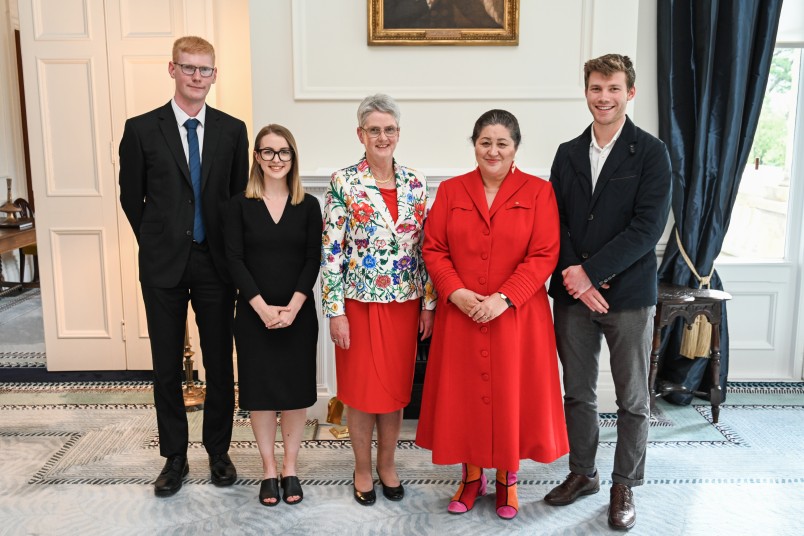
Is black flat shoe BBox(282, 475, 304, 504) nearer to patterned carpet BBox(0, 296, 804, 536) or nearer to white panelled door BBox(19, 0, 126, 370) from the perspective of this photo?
patterned carpet BBox(0, 296, 804, 536)

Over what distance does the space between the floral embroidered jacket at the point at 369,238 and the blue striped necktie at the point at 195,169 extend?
472mm

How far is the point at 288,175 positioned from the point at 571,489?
1.54 meters

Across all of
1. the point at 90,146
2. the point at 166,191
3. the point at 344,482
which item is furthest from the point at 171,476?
the point at 90,146

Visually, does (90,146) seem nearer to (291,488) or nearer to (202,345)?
(202,345)

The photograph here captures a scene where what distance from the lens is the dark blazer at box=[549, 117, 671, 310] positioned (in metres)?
2.26

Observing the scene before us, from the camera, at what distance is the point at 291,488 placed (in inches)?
103

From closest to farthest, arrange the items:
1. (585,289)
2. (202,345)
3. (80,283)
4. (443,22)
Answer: (585,289)
(202,345)
(443,22)
(80,283)

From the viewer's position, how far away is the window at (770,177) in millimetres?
3734

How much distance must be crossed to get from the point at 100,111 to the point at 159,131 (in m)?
1.63

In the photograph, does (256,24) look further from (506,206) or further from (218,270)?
(506,206)

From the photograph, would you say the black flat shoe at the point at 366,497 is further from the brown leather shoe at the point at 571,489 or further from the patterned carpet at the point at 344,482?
the brown leather shoe at the point at 571,489

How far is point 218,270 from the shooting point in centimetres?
258

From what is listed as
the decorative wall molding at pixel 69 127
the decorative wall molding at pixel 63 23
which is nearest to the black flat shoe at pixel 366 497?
the decorative wall molding at pixel 69 127

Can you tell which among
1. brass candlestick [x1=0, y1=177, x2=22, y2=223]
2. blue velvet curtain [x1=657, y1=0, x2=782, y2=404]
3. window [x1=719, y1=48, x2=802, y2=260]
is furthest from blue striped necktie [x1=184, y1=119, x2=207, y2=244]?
brass candlestick [x1=0, y1=177, x2=22, y2=223]
